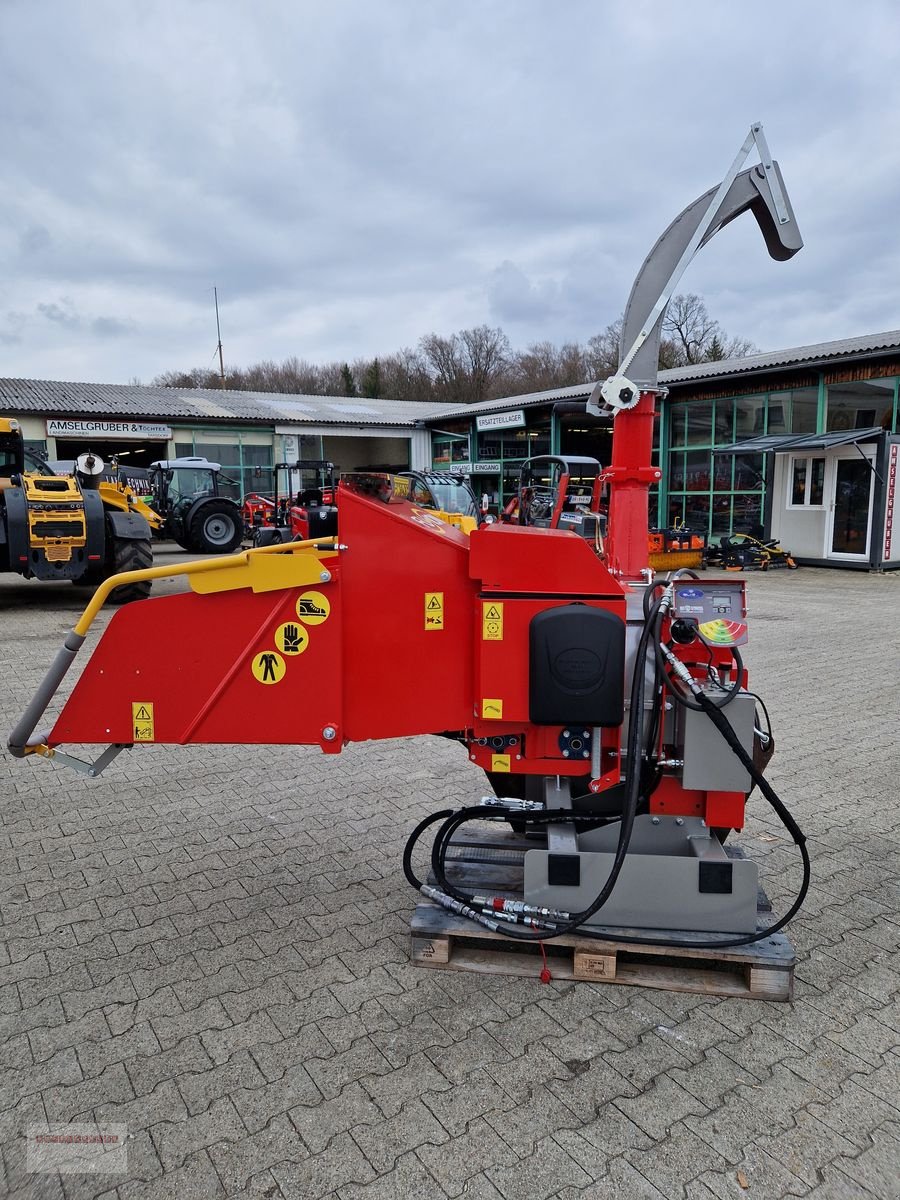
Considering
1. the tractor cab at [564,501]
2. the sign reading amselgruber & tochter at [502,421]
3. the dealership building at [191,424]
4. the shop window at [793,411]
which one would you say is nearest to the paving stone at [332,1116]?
the tractor cab at [564,501]

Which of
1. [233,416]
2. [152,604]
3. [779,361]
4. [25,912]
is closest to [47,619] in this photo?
[25,912]

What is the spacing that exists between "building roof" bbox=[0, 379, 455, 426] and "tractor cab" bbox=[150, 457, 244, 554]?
20.3 feet

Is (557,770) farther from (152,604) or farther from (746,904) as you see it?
(152,604)

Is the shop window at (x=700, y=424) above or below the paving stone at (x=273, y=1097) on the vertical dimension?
above

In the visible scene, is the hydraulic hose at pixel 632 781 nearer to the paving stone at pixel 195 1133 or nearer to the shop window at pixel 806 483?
the paving stone at pixel 195 1133

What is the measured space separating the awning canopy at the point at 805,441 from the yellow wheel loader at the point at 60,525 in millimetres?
11304

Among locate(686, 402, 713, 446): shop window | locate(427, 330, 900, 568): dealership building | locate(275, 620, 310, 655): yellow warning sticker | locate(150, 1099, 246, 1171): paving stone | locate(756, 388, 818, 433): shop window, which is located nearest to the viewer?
locate(150, 1099, 246, 1171): paving stone

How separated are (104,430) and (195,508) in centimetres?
893

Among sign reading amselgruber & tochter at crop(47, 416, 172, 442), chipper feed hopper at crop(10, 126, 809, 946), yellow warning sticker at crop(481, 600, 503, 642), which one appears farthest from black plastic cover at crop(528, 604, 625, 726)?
sign reading amselgruber & tochter at crop(47, 416, 172, 442)

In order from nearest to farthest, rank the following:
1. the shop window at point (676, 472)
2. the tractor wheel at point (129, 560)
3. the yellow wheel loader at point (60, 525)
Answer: the yellow wheel loader at point (60, 525) < the tractor wheel at point (129, 560) < the shop window at point (676, 472)

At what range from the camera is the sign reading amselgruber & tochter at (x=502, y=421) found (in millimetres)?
23828

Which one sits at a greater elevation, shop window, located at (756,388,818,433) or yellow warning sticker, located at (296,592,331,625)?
shop window, located at (756,388,818,433)

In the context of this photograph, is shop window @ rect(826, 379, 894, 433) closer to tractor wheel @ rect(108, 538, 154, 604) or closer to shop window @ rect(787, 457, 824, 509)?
shop window @ rect(787, 457, 824, 509)

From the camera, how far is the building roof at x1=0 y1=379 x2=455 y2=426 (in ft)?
78.0
